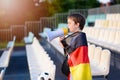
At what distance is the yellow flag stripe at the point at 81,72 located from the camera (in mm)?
4172

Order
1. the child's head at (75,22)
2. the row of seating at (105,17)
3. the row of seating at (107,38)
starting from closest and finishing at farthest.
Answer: the child's head at (75,22)
the row of seating at (107,38)
the row of seating at (105,17)

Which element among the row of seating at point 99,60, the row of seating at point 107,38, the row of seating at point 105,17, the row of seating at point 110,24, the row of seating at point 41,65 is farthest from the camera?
the row of seating at point 105,17

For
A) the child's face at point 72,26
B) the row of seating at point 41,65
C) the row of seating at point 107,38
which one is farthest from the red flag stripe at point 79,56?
the row of seating at point 107,38

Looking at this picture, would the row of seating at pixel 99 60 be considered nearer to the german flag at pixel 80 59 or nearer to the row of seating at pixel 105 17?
the german flag at pixel 80 59

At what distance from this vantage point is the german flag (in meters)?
4.18

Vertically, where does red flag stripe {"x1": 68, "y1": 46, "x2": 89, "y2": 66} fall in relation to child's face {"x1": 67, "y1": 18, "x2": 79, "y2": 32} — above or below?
below

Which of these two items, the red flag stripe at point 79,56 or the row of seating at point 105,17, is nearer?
the red flag stripe at point 79,56

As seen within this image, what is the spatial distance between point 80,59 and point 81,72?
12cm

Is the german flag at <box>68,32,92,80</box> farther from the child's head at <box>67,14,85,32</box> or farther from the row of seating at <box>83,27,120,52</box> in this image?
the row of seating at <box>83,27,120,52</box>

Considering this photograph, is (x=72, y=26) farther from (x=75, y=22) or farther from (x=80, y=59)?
(x=80, y=59)

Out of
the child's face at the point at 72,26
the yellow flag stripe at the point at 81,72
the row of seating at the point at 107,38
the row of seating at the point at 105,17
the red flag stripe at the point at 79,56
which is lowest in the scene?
the row of seating at the point at 105,17

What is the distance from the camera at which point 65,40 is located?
14.0 ft

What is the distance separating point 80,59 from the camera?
4.18m

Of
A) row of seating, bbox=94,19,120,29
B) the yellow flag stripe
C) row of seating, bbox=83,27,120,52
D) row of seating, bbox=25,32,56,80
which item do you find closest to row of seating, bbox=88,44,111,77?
row of seating, bbox=25,32,56,80
